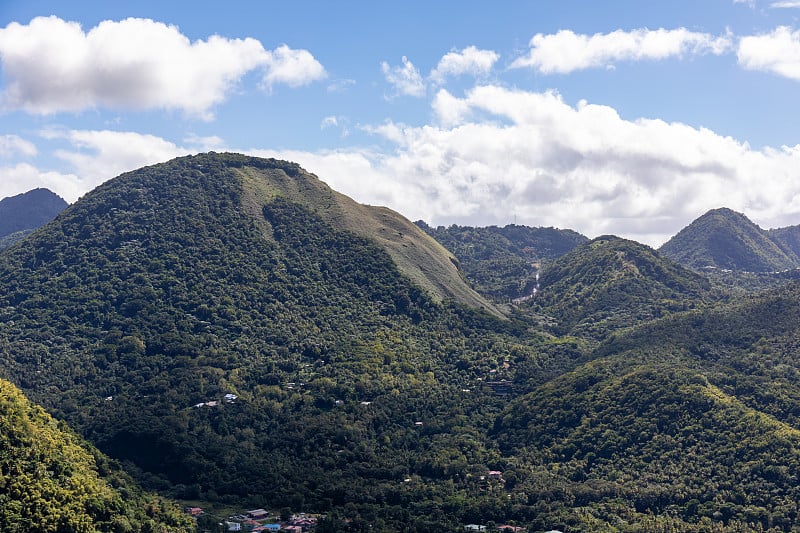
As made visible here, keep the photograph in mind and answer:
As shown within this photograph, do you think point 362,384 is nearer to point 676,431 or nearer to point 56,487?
point 676,431

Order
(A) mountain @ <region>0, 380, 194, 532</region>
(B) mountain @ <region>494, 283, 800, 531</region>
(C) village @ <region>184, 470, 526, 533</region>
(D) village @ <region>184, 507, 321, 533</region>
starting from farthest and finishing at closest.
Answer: (B) mountain @ <region>494, 283, 800, 531</region> → (D) village @ <region>184, 507, 321, 533</region> → (C) village @ <region>184, 470, 526, 533</region> → (A) mountain @ <region>0, 380, 194, 532</region>

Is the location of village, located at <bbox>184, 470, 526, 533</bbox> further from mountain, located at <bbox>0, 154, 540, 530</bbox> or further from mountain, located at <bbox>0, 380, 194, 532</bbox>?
mountain, located at <bbox>0, 380, 194, 532</bbox>

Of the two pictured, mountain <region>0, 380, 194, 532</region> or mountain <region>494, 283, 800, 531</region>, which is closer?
mountain <region>0, 380, 194, 532</region>

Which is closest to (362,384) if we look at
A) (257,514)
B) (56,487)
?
(257,514)

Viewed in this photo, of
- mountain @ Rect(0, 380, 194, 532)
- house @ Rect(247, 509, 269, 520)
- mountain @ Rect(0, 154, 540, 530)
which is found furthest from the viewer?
mountain @ Rect(0, 154, 540, 530)

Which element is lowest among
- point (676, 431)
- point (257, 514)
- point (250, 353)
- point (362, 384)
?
point (257, 514)

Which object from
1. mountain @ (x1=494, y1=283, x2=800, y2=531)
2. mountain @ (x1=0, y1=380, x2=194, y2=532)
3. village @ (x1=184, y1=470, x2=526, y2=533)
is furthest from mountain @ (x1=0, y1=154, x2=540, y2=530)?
mountain @ (x1=0, y1=380, x2=194, y2=532)

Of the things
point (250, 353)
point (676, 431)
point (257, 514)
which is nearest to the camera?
point (257, 514)
